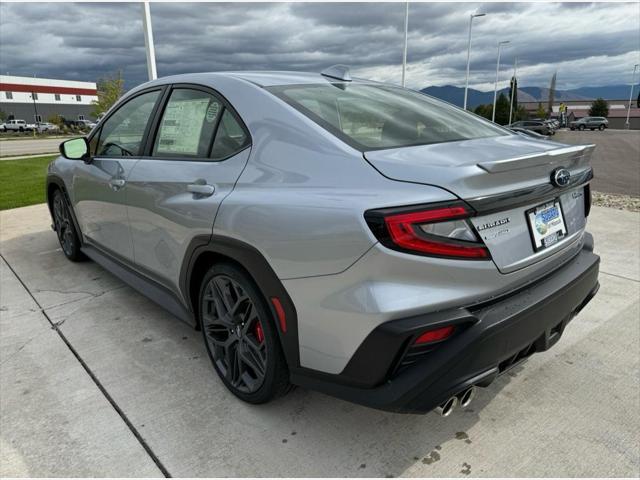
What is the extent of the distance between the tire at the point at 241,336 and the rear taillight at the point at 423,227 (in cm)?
74

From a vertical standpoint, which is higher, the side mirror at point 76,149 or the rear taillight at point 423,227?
the side mirror at point 76,149

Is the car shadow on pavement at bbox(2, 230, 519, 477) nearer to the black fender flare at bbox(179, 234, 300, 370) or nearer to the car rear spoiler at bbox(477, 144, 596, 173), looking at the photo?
the black fender flare at bbox(179, 234, 300, 370)

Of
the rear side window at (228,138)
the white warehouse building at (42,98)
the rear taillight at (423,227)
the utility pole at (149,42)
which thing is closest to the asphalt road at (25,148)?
the utility pole at (149,42)

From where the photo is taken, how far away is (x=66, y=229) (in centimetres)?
467

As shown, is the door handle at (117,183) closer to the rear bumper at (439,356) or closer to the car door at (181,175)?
the car door at (181,175)

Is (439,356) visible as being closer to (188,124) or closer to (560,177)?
(560,177)

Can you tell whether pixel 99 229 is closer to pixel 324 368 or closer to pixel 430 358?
pixel 324 368

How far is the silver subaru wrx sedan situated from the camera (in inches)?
65.5

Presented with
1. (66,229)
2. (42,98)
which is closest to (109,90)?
(66,229)

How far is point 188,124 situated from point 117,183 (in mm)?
796

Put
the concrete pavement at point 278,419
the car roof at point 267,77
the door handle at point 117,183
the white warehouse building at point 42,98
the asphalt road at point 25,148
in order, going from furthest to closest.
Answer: the white warehouse building at point 42,98
the asphalt road at point 25,148
the door handle at point 117,183
the car roof at point 267,77
the concrete pavement at point 278,419

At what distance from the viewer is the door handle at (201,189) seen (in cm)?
231

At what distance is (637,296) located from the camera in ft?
12.0

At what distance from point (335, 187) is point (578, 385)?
1819 millimetres
